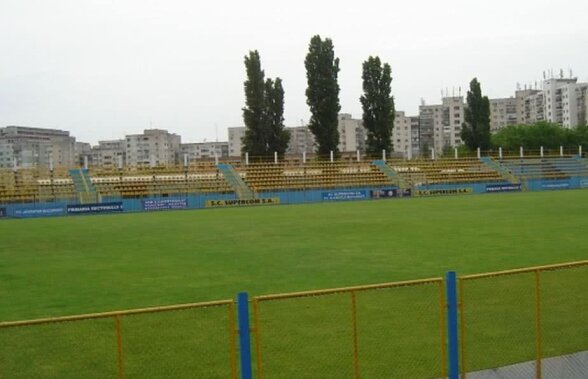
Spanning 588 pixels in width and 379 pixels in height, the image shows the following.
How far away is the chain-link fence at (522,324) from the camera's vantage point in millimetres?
8719

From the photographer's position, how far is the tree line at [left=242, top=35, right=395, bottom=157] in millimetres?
74875

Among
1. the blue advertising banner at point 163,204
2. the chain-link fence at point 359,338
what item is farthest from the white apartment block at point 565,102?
the chain-link fence at point 359,338

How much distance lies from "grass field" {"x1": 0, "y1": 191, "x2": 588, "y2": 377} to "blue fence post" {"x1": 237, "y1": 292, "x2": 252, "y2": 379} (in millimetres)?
1717

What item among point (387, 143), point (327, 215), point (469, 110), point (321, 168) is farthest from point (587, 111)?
point (327, 215)

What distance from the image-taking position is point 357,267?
1802cm

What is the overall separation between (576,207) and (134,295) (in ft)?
99.4

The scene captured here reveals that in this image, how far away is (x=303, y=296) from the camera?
7.10 m

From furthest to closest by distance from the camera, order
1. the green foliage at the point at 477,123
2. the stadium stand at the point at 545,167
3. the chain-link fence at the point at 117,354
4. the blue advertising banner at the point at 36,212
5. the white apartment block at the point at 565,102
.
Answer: the white apartment block at the point at 565,102, the green foliage at the point at 477,123, the stadium stand at the point at 545,167, the blue advertising banner at the point at 36,212, the chain-link fence at the point at 117,354

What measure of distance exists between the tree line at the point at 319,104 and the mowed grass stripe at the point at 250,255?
4046 cm

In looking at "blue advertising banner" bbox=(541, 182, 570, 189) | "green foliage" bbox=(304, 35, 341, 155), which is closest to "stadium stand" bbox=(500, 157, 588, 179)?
"blue advertising banner" bbox=(541, 182, 570, 189)

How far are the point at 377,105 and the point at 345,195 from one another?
2161 cm

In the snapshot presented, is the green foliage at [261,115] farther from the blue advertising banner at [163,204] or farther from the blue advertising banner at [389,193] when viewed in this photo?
the blue advertising banner at [163,204]

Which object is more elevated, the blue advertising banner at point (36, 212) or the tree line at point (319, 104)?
the tree line at point (319, 104)

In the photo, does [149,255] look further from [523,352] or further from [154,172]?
[154,172]
